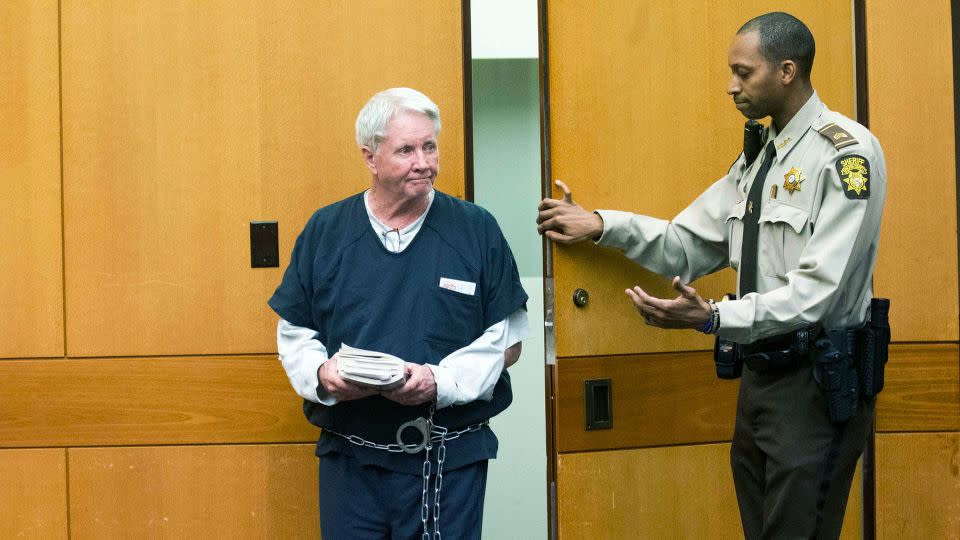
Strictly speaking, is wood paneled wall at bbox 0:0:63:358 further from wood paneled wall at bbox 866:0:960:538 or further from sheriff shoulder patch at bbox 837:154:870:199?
wood paneled wall at bbox 866:0:960:538

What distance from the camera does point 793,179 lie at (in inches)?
97.3

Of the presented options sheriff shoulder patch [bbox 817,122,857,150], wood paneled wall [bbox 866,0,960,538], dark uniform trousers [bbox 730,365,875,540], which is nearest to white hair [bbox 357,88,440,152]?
sheriff shoulder patch [bbox 817,122,857,150]

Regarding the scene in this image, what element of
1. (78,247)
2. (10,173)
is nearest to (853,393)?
(78,247)

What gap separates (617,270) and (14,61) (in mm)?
1797

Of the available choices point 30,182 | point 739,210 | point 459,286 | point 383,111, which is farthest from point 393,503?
point 30,182

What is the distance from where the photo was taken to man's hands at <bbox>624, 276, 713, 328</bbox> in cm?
236

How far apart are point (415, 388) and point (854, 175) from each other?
3.58ft

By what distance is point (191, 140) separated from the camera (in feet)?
9.80

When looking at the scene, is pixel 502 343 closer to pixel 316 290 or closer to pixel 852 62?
pixel 316 290

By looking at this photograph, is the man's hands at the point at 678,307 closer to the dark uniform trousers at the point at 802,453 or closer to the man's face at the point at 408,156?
the dark uniform trousers at the point at 802,453

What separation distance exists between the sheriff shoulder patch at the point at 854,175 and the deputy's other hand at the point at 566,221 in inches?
26.8

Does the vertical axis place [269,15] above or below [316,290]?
above

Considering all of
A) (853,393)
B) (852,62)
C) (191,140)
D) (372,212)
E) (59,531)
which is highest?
(852,62)

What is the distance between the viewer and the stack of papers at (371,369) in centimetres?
224
